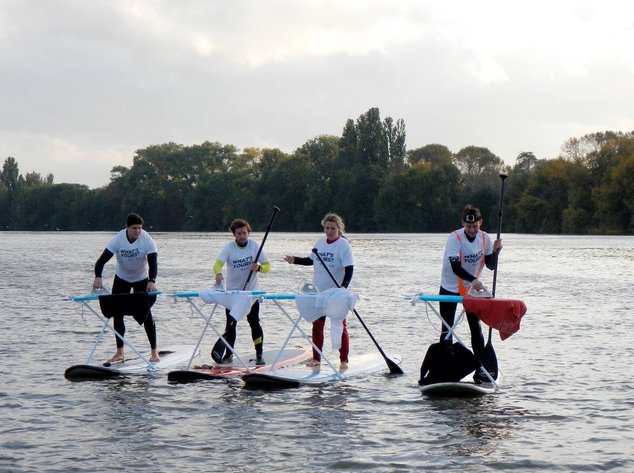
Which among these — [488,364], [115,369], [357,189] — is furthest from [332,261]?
[357,189]

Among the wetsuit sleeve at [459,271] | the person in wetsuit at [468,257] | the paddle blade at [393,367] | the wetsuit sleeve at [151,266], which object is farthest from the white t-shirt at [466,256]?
the wetsuit sleeve at [151,266]

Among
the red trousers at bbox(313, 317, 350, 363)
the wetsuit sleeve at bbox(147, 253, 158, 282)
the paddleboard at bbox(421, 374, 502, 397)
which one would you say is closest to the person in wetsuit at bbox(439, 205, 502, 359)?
the paddleboard at bbox(421, 374, 502, 397)

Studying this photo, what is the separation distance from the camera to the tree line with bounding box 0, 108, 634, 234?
101812 millimetres

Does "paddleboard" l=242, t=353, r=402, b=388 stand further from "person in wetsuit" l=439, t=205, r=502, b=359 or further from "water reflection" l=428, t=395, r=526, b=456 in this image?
"person in wetsuit" l=439, t=205, r=502, b=359

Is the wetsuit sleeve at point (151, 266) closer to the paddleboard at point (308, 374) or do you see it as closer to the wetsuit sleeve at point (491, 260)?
the paddleboard at point (308, 374)

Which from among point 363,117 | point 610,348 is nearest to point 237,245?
point 610,348

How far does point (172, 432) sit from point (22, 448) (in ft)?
4.66

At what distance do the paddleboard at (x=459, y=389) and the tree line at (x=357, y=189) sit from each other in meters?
73.0

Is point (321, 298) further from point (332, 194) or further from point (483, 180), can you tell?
point (332, 194)

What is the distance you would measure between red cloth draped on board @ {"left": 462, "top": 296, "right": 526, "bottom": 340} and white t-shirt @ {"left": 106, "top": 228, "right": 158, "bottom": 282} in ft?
13.8

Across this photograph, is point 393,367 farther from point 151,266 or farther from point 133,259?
point 133,259

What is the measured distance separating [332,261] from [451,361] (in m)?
1.83

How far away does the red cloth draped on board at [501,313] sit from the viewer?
34.6 ft

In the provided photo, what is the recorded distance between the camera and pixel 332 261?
1191cm
